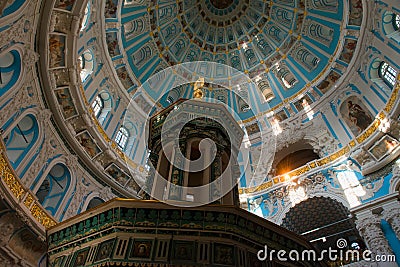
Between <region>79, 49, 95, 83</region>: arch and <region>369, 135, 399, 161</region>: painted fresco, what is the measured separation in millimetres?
14814

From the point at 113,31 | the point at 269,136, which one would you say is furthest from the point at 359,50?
the point at 113,31

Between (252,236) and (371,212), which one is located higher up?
(371,212)

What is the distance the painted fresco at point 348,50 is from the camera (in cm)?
1798

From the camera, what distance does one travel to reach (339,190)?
15102mm

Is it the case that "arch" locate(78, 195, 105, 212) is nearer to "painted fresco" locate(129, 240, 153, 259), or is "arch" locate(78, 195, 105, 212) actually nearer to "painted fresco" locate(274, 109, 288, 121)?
"painted fresco" locate(129, 240, 153, 259)

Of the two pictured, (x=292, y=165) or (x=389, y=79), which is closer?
(x=389, y=79)

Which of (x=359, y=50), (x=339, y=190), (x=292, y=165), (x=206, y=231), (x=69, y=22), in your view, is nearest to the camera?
(x=206, y=231)

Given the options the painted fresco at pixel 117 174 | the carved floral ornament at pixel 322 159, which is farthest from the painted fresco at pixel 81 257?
the carved floral ornament at pixel 322 159

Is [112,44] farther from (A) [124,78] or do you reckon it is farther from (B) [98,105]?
(B) [98,105]

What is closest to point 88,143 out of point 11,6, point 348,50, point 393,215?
point 11,6

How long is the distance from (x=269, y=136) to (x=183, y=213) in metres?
15.9

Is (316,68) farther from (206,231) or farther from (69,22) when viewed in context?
(206,231)

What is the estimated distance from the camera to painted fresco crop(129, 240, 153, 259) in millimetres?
5648

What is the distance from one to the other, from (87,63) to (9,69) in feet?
18.2
